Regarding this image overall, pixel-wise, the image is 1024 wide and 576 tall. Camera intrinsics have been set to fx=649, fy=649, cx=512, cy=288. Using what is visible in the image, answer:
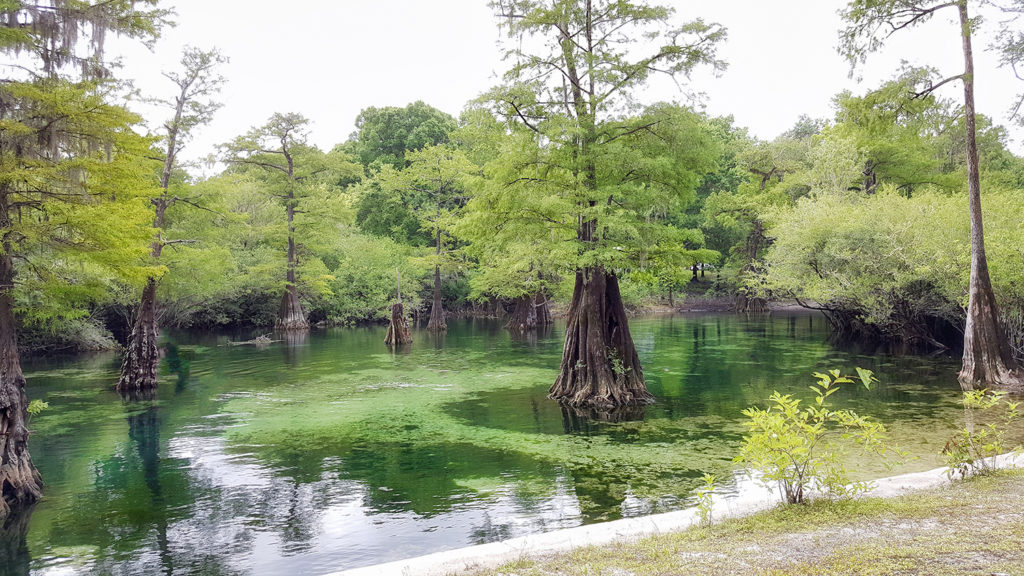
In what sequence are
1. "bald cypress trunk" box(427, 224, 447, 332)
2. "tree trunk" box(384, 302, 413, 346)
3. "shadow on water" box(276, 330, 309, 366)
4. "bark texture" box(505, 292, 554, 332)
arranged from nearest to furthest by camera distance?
1. "shadow on water" box(276, 330, 309, 366)
2. "tree trunk" box(384, 302, 413, 346)
3. "bark texture" box(505, 292, 554, 332)
4. "bald cypress trunk" box(427, 224, 447, 332)

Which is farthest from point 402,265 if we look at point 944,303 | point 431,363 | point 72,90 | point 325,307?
point 72,90

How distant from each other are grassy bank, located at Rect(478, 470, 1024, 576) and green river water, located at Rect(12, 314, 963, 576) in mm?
2181

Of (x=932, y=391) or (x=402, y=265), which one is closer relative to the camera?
(x=932, y=391)

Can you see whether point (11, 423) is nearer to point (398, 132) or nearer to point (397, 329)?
point (397, 329)

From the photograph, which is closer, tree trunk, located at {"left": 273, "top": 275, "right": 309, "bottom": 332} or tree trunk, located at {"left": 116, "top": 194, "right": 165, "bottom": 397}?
tree trunk, located at {"left": 116, "top": 194, "right": 165, "bottom": 397}

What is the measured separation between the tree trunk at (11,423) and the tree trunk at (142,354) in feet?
29.4

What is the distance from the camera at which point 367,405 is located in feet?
50.0

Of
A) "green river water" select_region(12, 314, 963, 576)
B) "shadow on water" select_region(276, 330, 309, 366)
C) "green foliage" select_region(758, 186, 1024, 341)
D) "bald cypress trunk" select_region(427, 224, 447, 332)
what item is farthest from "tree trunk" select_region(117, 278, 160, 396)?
"green foliage" select_region(758, 186, 1024, 341)

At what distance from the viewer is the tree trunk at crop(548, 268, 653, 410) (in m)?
14.3

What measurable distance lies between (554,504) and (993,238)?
1478cm

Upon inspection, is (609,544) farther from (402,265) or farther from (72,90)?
(402,265)

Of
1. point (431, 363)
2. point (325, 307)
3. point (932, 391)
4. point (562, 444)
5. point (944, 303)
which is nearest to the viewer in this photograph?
point (562, 444)

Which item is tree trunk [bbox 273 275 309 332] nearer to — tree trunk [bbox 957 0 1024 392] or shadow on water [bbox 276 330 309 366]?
shadow on water [bbox 276 330 309 366]

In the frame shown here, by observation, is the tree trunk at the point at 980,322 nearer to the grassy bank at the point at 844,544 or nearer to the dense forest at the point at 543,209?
the dense forest at the point at 543,209
